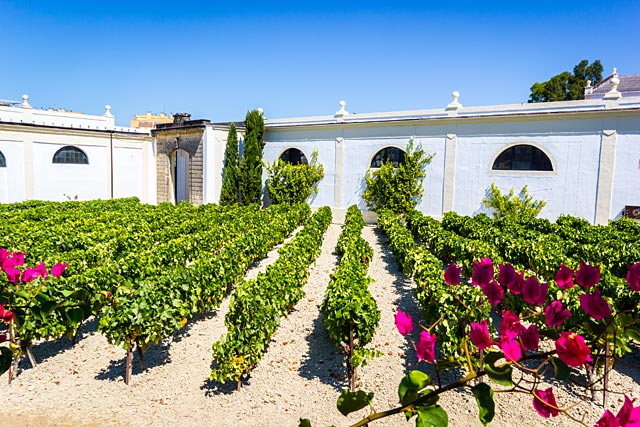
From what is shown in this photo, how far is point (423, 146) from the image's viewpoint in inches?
801

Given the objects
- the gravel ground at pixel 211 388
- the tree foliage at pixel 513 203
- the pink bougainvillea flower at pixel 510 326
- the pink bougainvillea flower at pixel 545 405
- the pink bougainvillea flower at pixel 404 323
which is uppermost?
the pink bougainvillea flower at pixel 510 326

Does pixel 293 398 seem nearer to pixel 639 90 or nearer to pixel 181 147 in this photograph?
pixel 181 147

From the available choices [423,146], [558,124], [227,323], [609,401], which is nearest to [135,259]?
[227,323]

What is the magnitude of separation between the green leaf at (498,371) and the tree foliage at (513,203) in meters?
18.1

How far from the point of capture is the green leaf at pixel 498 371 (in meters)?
1.00

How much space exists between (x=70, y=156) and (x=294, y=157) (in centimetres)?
1394

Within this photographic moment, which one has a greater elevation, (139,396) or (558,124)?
(558,124)

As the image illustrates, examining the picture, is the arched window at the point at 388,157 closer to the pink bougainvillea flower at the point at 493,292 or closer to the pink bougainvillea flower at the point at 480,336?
the pink bougainvillea flower at the point at 493,292

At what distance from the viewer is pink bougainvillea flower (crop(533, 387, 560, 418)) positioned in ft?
3.54

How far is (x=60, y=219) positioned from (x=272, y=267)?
11.7 meters

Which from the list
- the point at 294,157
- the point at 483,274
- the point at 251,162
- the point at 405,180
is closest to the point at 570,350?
the point at 483,274

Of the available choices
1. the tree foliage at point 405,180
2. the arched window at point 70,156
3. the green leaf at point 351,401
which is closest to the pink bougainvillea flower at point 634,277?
the green leaf at point 351,401

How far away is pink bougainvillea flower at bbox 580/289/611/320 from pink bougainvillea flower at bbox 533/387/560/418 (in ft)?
0.75

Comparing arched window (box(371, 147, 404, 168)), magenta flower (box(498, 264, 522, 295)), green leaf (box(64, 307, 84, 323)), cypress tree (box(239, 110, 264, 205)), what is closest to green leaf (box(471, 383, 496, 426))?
magenta flower (box(498, 264, 522, 295))
